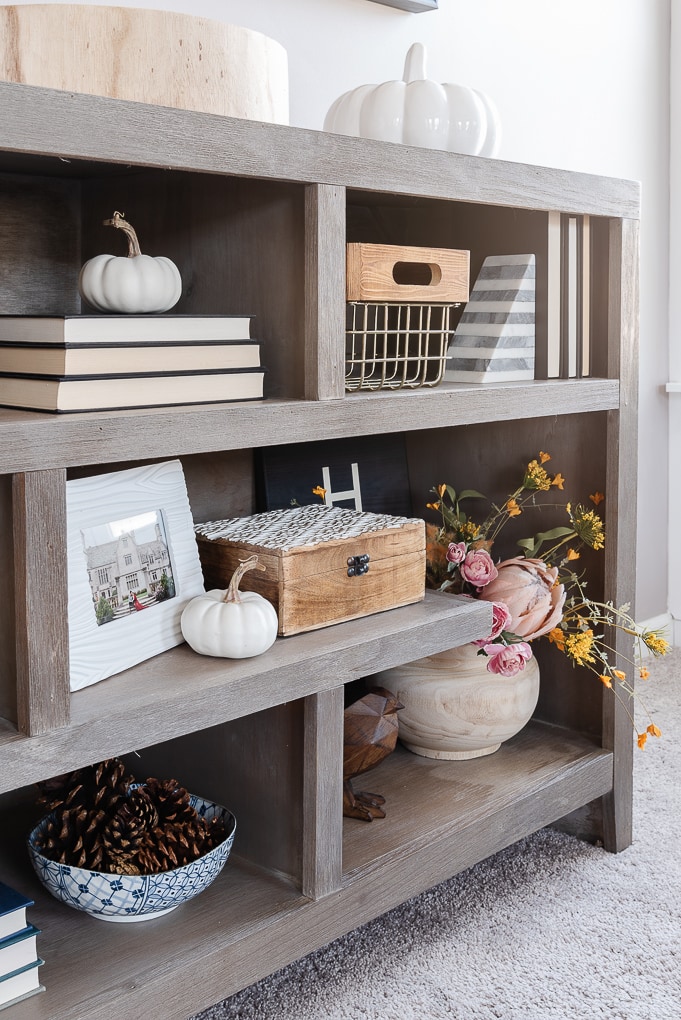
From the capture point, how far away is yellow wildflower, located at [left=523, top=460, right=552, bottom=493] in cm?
156

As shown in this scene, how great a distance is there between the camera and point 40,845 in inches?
44.7

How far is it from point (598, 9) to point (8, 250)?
1594 mm

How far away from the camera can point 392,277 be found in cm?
123

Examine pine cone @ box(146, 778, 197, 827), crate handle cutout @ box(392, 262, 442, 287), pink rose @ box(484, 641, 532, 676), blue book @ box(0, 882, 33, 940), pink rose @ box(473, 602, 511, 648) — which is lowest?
blue book @ box(0, 882, 33, 940)

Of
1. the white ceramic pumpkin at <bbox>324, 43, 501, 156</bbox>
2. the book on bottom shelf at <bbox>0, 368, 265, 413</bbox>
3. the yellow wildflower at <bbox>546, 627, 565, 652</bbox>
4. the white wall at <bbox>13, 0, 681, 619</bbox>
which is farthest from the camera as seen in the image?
the white wall at <bbox>13, 0, 681, 619</bbox>

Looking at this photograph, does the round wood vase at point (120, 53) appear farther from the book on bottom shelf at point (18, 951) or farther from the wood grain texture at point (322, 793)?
the book on bottom shelf at point (18, 951)

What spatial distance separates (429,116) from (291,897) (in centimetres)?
92

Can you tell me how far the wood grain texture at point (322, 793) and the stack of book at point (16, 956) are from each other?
0.96ft

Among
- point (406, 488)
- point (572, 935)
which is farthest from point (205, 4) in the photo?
point (572, 935)

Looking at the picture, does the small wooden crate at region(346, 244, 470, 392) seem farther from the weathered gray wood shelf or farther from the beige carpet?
the beige carpet

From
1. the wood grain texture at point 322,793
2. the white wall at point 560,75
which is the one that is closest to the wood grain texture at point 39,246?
the white wall at point 560,75

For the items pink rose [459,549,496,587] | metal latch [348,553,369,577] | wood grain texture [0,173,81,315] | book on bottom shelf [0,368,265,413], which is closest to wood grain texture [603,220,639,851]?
pink rose [459,549,496,587]

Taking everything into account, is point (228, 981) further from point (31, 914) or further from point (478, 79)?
point (478, 79)

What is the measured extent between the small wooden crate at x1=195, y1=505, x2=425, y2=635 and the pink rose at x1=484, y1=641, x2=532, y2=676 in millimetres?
203
